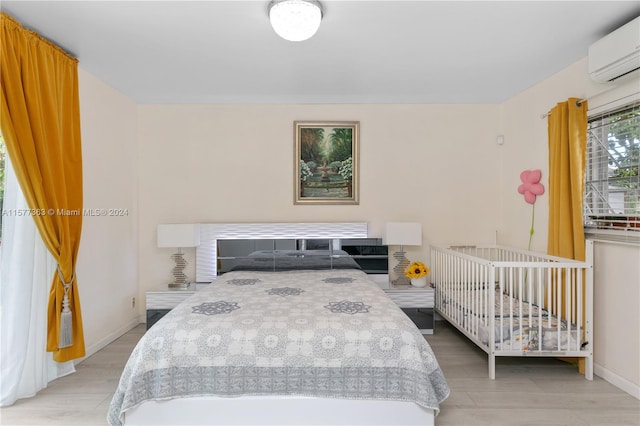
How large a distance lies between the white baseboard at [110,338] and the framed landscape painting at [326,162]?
2142 mm

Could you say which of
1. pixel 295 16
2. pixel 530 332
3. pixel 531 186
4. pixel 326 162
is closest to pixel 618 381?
pixel 530 332

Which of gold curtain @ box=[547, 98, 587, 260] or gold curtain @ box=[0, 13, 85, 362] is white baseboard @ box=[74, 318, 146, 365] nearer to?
gold curtain @ box=[0, 13, 85, 362]

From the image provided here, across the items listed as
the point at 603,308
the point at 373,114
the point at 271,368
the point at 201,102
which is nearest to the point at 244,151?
the point at 201,102

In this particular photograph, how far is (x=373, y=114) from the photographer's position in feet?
13.6

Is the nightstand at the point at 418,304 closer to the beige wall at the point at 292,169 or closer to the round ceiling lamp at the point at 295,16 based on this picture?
the beige wall at the point at 292,169

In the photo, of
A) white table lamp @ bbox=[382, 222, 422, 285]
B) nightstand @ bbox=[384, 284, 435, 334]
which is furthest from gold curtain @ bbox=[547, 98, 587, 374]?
white table lamp @ bbox=[382, 222, 422, 285]

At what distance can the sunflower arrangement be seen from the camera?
3.82 metres

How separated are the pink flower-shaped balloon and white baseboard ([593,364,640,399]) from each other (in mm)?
1492

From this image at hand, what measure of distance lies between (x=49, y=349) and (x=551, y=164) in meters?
4.06

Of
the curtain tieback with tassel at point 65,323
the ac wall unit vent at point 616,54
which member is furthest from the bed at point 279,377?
the ac wall unit vent at point 616,54

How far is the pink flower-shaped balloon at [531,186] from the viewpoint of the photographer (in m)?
3.46

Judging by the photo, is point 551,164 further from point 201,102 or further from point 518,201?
point 201,102

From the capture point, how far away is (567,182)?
9.68ft

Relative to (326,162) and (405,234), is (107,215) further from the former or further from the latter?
(405,234)
